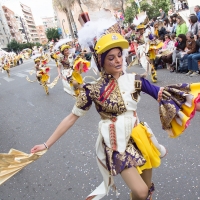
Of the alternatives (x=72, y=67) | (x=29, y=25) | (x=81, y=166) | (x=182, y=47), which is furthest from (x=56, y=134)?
(x=29, y=25)

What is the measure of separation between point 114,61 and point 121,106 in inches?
14.3

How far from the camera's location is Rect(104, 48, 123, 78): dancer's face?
74.4 inches

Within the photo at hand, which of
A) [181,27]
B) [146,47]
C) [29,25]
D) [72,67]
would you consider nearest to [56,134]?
[72,67]

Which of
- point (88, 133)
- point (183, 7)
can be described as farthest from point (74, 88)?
point (183, 7)

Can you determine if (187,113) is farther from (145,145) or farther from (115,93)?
(115,93)

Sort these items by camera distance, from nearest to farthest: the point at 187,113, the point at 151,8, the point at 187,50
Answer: the point at 187,113 < the point at 187,50 < the point at 151,8

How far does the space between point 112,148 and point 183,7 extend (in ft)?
56.6

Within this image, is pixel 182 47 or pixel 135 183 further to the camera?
pixel 182 47

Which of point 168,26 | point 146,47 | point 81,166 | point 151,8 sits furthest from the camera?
point 151,8

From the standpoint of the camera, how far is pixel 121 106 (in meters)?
1.93

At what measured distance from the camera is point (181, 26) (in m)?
9.63

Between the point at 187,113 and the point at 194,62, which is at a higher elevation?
the point at 187,113

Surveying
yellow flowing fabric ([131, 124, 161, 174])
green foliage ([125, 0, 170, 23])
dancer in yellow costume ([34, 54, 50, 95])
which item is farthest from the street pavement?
green foliage ([125, 0, 170, 23])

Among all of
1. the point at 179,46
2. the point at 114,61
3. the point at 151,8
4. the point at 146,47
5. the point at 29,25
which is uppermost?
the point at 29,25
